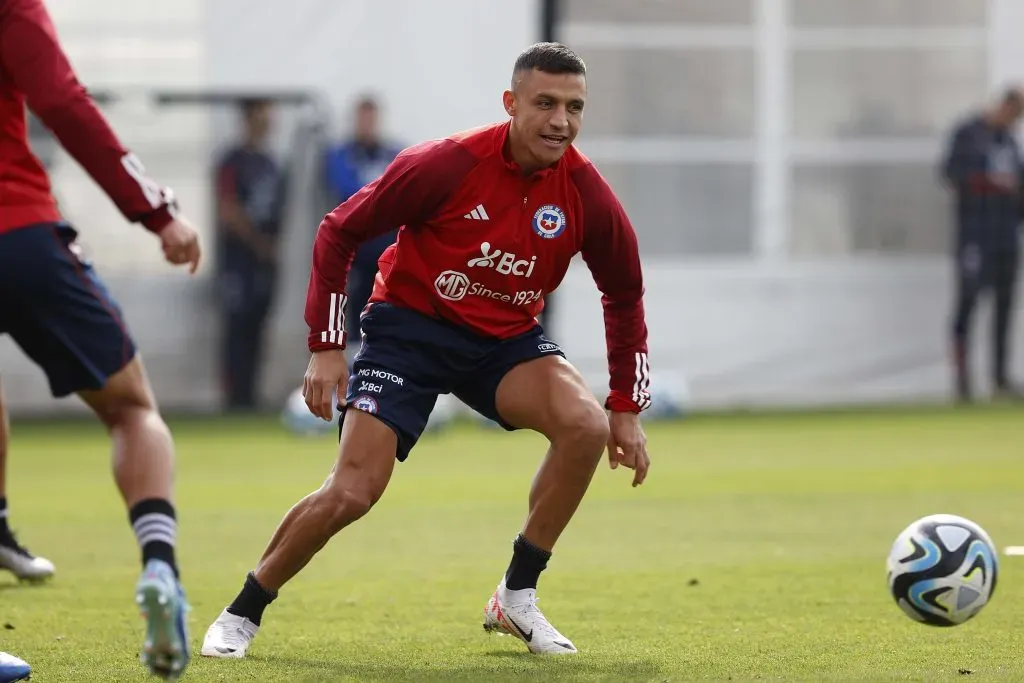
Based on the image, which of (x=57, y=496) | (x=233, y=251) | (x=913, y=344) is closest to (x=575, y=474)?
(x=57, y=496)

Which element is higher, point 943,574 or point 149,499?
point 149,499

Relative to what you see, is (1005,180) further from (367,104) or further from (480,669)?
(480,669)

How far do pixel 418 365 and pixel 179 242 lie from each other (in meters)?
1.10

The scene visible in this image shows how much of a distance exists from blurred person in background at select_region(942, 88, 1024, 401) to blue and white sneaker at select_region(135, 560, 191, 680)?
13.7 m

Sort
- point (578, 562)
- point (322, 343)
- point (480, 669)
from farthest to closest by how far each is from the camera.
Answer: point (578, 562)
point (322, 343)
point (480, 669)

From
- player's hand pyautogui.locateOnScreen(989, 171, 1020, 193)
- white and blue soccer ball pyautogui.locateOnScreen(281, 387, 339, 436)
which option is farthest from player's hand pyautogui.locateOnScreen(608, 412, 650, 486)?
player's hand pyautogui.locateOnScreen(989, 171, 1020, 193)

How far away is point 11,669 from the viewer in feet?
15.9

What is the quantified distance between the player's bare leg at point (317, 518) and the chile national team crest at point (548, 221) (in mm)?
819

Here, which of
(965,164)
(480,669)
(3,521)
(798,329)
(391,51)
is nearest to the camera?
(480,669)

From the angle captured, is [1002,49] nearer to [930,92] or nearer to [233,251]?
[930,92]

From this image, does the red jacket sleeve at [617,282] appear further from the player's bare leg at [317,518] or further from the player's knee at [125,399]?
the player's knee at [125,399]

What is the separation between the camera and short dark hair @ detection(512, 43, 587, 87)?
216 inches

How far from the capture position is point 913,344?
A: 701 inches

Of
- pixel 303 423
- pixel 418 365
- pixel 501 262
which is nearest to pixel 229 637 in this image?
pixel 418 365
